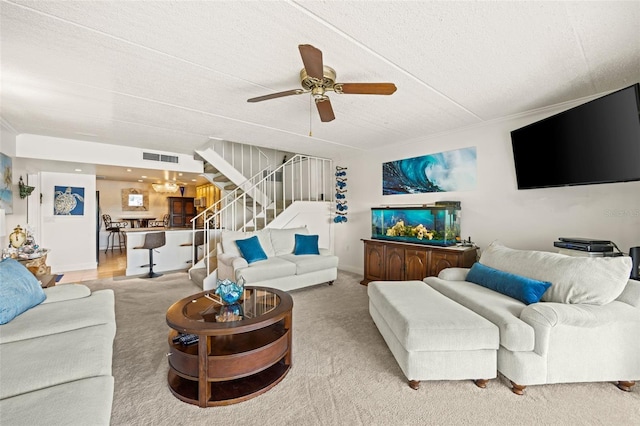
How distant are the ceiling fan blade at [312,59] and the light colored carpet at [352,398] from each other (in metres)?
2.20

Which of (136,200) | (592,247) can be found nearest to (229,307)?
(592,247)

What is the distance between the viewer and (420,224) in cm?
402

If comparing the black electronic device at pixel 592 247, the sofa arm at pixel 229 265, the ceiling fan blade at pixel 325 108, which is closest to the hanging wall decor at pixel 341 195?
the sofa arm at pixel 229 265

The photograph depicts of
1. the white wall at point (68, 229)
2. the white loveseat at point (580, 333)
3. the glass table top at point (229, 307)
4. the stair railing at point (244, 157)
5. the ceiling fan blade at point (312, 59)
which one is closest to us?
the ceiling fan blade at point (312, 59)

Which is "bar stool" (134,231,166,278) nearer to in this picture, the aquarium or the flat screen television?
the aquarium

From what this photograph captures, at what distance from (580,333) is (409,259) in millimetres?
2158

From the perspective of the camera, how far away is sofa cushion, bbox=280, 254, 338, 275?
4.06 meters

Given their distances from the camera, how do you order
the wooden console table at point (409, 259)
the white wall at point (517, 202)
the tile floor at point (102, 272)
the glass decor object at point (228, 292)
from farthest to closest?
1. the tile floor at point (102, 272)
2. the wooden console table at point (409, 259)
3. the white wall at point (517, 202)
4. the glass decor object at point (228, 292)

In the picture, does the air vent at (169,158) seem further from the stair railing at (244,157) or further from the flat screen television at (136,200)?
the flat screen television at (136,200)

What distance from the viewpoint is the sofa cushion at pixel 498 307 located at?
1813 mm

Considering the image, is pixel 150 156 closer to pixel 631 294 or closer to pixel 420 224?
pixel 420 224

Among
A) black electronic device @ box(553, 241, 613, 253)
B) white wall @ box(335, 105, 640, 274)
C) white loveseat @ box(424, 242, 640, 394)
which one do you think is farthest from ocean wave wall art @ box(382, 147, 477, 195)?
white loveseat @ box(424, 242, 640, 394)

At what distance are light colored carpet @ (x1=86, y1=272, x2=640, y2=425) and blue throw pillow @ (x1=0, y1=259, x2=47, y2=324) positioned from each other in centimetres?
75

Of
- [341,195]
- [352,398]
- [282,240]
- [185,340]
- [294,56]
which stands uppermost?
[294,56]
